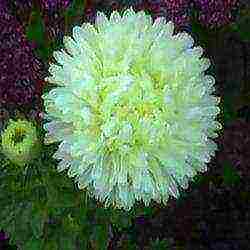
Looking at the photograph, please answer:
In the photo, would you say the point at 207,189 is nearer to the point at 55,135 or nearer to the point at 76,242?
the point at 76,242

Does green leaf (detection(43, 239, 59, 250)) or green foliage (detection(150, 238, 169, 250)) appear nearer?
green leaf (detection(43, 239, 59, 250))

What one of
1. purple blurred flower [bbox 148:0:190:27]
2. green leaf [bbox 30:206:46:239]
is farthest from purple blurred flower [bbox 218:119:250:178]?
green leaf [bbox 30:206:46:239]

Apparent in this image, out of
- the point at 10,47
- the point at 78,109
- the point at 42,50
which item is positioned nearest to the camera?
the point at 78,109

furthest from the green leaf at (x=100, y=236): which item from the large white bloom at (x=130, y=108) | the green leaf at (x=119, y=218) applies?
the large white bloom at (x=130, y=108)

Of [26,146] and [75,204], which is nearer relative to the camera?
[26,146]

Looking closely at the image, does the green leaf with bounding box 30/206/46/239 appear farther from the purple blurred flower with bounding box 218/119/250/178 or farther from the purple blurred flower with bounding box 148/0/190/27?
the purple blurred flower with bounding box 218/119/250/178

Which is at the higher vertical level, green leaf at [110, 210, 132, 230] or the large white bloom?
the large white bloom

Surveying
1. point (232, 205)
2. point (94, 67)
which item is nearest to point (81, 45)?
point (94, 67)
